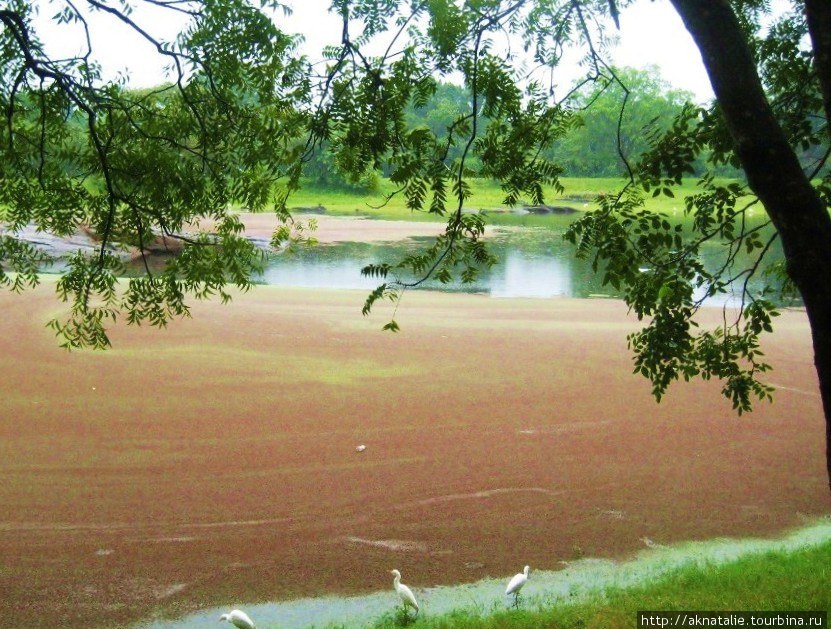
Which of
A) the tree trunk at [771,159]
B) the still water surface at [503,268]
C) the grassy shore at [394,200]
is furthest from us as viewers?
the grassy shore at [394,200]

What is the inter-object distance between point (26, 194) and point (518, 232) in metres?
27.3

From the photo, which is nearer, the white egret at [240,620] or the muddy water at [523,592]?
the white egret at [240,620]

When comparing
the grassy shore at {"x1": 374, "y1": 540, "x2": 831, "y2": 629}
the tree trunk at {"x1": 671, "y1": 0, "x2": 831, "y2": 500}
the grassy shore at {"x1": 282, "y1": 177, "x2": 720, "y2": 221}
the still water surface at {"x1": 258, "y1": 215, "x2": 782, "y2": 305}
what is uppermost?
the grassy shore at {"x1": 282, "y1": 177, "x2": 720, "y2": 221}

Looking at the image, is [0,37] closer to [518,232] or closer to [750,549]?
[750,549]

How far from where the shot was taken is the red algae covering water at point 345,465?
19.6 feet

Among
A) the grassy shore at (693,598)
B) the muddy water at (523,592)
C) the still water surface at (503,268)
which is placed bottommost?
the muddy water at (523,592)

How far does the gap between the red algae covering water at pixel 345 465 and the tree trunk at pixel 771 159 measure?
343 centimetres

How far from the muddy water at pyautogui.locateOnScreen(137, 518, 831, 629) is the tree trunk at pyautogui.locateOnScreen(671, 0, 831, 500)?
285 centimetres

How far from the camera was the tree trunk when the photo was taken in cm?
302

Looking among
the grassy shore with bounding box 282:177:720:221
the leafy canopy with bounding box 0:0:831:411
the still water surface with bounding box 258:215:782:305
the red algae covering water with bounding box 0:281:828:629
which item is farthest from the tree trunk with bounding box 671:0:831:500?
the grassy shore with bounding box 282:177:720:221

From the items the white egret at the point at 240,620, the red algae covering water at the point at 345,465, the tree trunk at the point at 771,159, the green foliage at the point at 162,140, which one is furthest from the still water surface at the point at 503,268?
the tree trunk at the point at 771,159

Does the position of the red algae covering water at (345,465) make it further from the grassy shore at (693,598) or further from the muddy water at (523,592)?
the grassy shore at (693,598)

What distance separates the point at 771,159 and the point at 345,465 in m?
5.26

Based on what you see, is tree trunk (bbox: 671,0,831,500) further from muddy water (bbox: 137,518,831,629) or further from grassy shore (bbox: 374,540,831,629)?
muddy water (bbox: 137,518,831,629)
